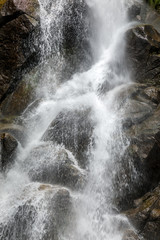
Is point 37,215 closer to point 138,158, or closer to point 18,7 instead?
point 138,158

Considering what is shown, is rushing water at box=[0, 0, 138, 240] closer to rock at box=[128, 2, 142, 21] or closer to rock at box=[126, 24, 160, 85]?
rock at box=[128, 2, 142, 21]

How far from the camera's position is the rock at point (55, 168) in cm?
651

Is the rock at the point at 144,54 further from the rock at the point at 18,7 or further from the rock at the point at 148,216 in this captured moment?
the rock at the point at 148,216

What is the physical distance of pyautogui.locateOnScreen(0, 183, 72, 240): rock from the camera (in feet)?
17.5

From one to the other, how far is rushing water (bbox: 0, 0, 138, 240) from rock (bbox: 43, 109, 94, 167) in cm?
14

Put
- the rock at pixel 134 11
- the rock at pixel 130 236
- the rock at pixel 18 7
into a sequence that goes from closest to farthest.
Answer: the rock at pixel 130 236 → the rock at pixel 18 7 → the rock at pixel 134 11

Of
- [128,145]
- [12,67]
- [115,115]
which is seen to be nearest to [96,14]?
[12,67]

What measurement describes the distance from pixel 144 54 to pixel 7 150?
6.38m

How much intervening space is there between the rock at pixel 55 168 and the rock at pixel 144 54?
4.79m

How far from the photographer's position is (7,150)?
7215mm

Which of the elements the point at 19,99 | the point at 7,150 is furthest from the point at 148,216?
the point at 19,99

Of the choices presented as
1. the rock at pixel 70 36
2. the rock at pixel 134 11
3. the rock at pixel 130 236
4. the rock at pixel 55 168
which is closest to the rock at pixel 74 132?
the rock at pixel 55 168

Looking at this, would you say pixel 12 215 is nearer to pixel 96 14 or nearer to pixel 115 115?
pixel 115 115

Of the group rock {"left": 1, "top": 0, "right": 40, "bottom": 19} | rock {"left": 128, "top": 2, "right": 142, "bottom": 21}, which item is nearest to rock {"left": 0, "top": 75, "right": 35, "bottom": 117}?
rock {"left": 1, "top": 0, "right": 40, "bottom": 19}
